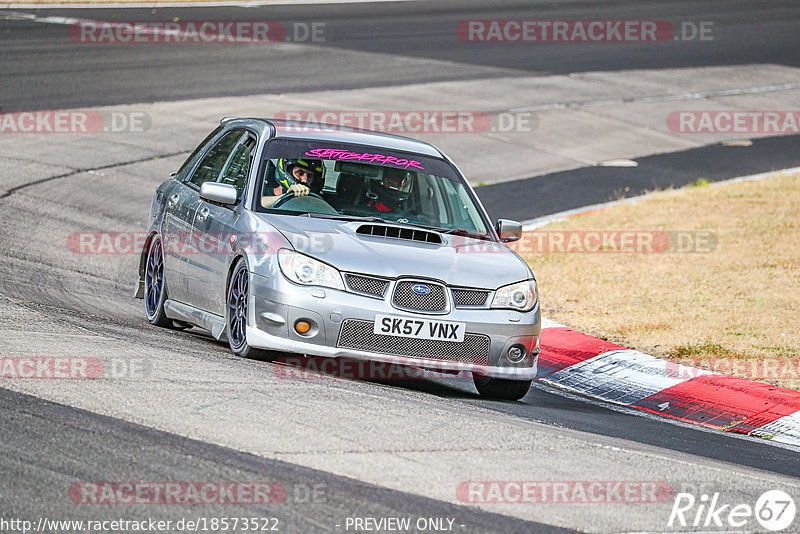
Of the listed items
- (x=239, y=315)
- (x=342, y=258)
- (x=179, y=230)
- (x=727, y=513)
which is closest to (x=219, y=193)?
(x=239, y=315)

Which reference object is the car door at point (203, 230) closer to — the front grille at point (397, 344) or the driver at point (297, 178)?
the driver at point (297, 178)

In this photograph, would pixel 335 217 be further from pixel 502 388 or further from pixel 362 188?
pixel 502 388

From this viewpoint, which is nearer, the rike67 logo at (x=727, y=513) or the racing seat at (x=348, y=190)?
the rike67 logo at (x=727, y=513)

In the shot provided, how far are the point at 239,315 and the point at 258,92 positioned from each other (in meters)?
14.4

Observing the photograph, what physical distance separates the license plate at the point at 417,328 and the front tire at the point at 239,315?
0.79m

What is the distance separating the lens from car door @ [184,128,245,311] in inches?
333

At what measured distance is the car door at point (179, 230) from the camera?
887 cm

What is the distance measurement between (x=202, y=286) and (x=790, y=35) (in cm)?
2912

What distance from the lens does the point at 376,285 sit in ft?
24.3

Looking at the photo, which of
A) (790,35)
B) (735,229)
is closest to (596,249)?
(735,229)

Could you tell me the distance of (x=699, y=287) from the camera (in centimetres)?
1213

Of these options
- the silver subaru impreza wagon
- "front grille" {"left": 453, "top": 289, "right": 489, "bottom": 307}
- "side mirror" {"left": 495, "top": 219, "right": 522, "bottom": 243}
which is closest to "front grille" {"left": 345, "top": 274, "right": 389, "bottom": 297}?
the silver subaru impreza wagon

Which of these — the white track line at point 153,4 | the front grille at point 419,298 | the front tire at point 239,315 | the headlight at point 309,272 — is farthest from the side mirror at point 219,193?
the white track line at point 153,4

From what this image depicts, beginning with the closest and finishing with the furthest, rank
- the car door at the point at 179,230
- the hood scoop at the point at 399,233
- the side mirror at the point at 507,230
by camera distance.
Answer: the hood scoop at the point at 399,233, the side mirror at the point at 507,230, the car door at the point at 179,230
